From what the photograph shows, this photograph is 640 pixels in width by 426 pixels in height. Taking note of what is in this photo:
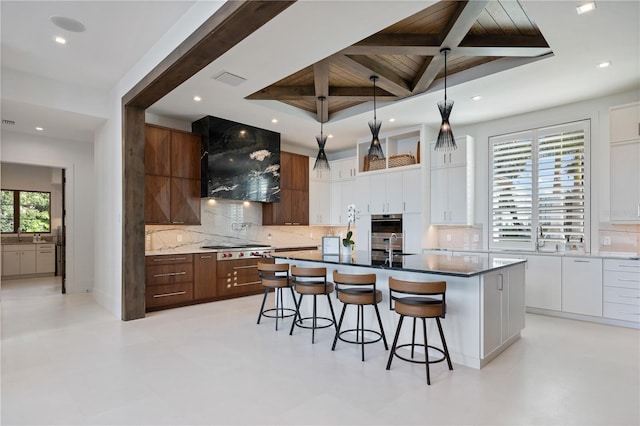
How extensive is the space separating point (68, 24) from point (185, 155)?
2470 mm

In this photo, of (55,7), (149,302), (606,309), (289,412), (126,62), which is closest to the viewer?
(289,412)

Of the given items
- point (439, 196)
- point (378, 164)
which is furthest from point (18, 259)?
point (439, 196)

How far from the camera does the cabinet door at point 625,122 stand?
4.36m

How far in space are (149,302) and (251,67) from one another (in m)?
3.49

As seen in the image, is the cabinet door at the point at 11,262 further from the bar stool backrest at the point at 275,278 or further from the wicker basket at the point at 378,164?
the wicker basket at the point at 378,164

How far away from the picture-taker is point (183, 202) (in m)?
5.62

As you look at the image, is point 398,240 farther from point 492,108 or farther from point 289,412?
point 289,412

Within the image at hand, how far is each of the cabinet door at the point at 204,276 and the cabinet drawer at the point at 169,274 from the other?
0.10 metres

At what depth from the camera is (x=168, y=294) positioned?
5125mm

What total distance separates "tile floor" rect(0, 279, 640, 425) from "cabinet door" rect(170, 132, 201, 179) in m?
2.44

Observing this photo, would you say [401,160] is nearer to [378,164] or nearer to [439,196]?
[378,164]

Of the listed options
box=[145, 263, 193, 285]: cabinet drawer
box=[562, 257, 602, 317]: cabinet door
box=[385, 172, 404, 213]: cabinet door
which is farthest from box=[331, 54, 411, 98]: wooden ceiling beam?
box=[145, 263, 193, 285]: cabinet drawer

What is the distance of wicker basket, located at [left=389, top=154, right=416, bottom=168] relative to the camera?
20.7 ft

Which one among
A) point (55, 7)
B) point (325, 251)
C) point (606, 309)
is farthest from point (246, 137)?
point (606, 309)
